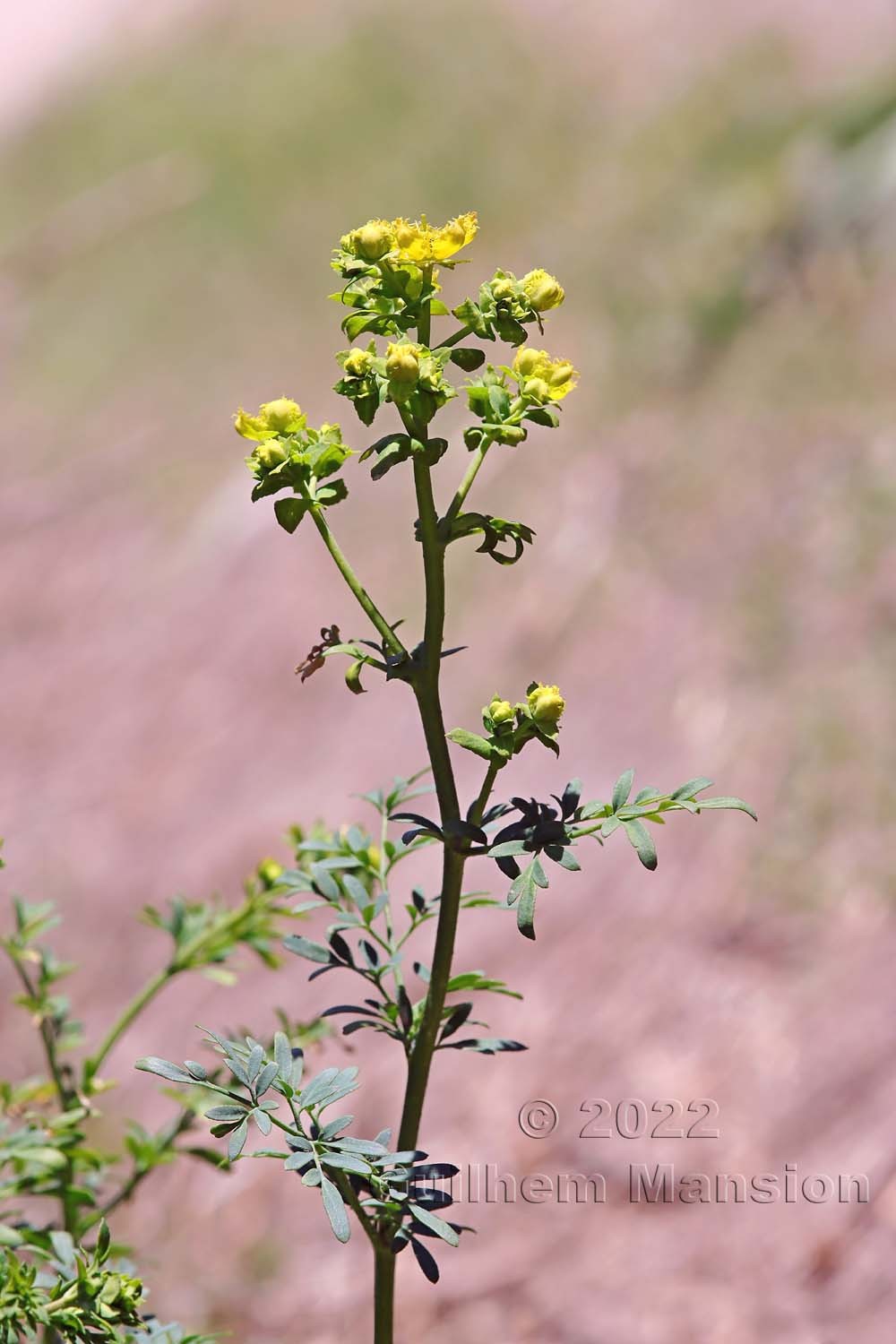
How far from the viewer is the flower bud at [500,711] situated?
3.69ft

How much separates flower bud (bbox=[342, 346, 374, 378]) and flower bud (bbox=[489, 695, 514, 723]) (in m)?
0.30

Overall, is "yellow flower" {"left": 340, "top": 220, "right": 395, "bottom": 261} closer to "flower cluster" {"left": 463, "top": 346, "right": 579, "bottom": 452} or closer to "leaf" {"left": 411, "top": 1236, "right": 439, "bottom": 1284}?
"flower cluster" {"left": 463, "top": 346, "right": 579, "bottom": 452}

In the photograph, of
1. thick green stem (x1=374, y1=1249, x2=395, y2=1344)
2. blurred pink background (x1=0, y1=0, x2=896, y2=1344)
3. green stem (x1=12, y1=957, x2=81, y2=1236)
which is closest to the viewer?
thick green stem (x1=374, y1=1249, x2=395, y2=1344)

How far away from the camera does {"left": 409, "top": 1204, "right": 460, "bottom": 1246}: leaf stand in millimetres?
1092

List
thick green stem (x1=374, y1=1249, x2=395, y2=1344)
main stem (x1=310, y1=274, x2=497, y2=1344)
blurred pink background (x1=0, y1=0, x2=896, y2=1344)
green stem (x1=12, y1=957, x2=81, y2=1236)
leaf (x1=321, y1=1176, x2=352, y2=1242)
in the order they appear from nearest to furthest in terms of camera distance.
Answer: leaf (x1=321, y1=1176, x2=352, y2=1242) → main stem (x1=310, y1=274, x2=497, y2=1344) → thick green stem (x1=374, y1=1249, x2=395, y2=1344) → green stem (x1=12, y1=957, x2=81, y2=1236) → blurred pink background (x1=0, y1=0, x2=896, y2=1344)

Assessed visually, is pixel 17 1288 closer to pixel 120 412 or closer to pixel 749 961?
pixel 749 961

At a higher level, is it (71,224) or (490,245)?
(71,224)

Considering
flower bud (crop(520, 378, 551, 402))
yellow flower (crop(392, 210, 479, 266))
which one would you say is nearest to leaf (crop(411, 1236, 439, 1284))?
flower bud (crop(520, 378, 551, 402))

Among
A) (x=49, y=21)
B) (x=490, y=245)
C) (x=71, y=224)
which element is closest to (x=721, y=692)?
(x=490, y=245)

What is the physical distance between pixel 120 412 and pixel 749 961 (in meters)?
3.41

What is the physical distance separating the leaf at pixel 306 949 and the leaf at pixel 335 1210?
10.0 inches

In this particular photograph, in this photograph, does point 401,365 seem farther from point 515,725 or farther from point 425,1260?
point 425,1260

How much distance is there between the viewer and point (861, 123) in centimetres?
418

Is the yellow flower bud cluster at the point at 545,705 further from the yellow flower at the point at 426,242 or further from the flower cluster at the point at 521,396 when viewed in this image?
the yellow flower at the point at 426,242
